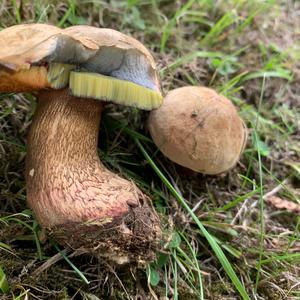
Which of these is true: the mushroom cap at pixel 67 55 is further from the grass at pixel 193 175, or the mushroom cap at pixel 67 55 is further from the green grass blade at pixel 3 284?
the green grass blade at pixel 3 284

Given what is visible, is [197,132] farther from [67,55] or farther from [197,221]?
[67,55]

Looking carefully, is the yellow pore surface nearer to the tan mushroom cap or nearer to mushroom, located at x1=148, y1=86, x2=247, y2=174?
the tan mushroom cap

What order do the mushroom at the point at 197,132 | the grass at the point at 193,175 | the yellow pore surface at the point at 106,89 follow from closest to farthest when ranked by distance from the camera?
the yellow pore surface at the point at 106,89 < the grass at the point at 193,175 < the mushroom at the point at 197,132

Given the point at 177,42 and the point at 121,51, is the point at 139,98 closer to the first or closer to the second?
the point at 121,51

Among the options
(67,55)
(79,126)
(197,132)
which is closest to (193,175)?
(197,132)

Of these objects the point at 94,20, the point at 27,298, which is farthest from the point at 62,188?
the point at 94,20

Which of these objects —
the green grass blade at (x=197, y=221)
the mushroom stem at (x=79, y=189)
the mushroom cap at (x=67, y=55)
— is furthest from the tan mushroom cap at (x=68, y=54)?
the green grass blade at (x=197, y=221)

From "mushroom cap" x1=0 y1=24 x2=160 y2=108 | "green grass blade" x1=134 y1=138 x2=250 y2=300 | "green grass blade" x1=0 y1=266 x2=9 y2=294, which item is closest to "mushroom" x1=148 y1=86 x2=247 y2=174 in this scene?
"green grass blade" x1=134 y1=138 x2=250 y2=300
